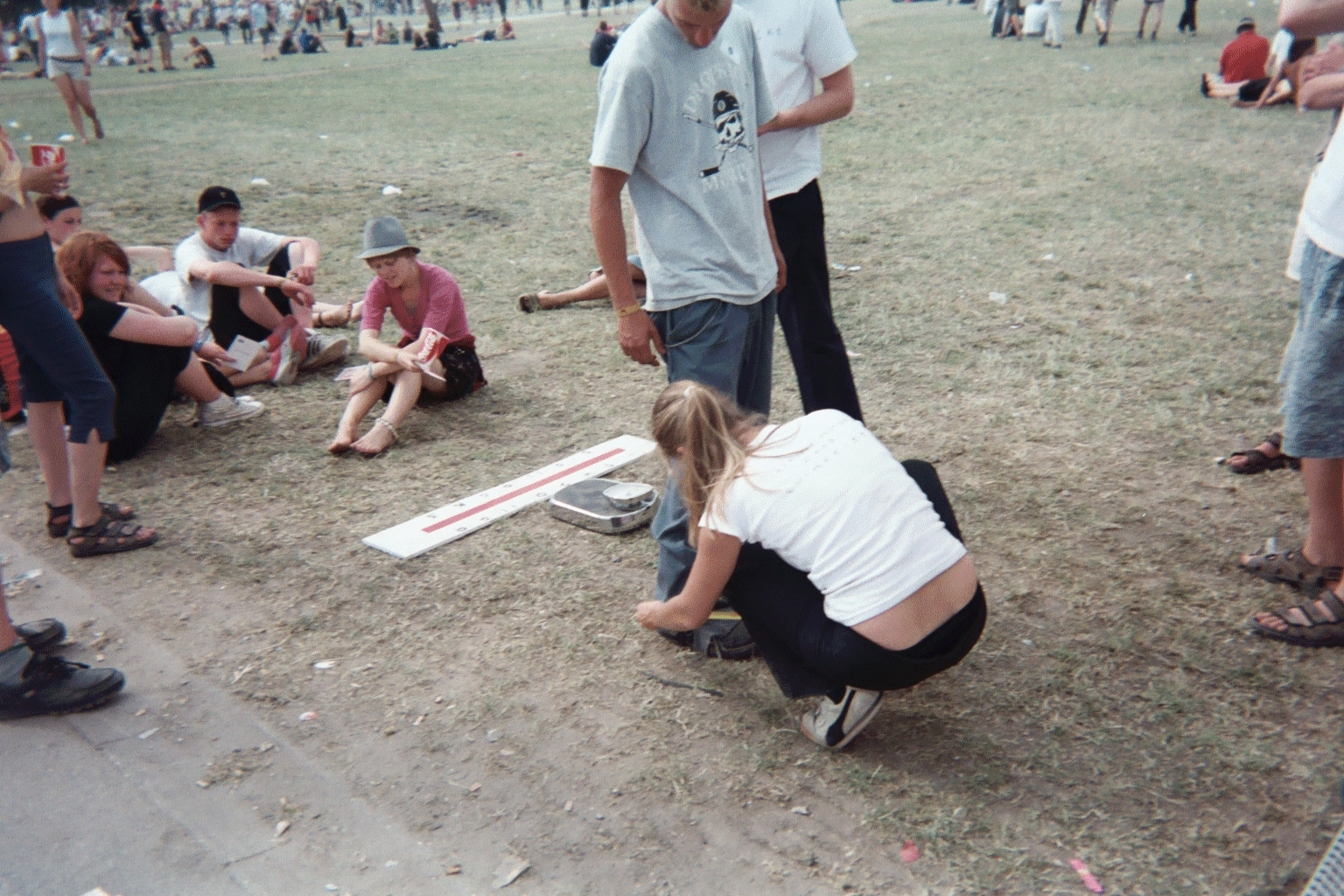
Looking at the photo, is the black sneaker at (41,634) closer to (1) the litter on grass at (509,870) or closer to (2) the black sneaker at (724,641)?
(1) the litter on grass at (509,870)

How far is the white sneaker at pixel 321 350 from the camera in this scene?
5.45 m

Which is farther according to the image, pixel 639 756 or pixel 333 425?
pixel 333 425

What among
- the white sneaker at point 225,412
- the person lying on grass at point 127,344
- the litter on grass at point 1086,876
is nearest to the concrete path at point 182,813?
the litter on grass at point 1086,876

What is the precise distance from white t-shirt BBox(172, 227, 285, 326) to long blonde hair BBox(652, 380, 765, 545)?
368cm

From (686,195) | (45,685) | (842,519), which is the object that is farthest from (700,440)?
(45,685)

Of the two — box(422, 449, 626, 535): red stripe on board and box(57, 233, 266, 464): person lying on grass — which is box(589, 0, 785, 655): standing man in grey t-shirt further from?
box(57, 233, 266, 464): person lying on grass

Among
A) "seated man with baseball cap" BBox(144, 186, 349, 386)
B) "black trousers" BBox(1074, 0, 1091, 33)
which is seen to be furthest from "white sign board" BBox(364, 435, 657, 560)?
"black trousers" BBox(1074, 0, 1091, 33)

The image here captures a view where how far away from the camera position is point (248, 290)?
5227mm

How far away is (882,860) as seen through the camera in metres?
2.25

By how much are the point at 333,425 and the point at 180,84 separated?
791 inches

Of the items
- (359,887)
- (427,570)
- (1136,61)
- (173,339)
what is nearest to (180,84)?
(1136,61)

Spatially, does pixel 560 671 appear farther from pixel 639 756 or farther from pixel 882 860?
pixel 882 860

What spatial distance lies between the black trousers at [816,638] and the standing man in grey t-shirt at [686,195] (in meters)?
0.38

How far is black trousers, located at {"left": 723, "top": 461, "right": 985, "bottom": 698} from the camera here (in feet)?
7.93
